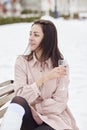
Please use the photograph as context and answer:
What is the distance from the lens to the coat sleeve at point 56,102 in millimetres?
3008

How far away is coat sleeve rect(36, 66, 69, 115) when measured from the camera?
3008 millimetres

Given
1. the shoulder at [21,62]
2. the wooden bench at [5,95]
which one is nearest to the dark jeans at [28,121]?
the shoulder at [21,62]

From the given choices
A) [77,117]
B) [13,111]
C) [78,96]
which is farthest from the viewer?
[78,96]

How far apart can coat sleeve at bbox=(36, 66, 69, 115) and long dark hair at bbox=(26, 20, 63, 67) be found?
0.14m

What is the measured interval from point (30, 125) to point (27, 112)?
0.11 meters

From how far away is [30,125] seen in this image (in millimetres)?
3045

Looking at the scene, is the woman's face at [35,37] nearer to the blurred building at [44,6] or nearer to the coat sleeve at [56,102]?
the coat sleeve at [56,102]

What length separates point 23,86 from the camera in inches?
116

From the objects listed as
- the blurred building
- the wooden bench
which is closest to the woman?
the wooden bench

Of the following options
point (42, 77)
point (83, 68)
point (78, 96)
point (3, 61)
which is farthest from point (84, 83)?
point (42, 77)

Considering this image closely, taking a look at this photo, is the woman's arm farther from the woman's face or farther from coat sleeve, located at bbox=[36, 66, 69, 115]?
the woman's face

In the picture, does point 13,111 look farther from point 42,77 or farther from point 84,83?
point 84,83

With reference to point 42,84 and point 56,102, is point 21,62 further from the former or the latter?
point 56,102

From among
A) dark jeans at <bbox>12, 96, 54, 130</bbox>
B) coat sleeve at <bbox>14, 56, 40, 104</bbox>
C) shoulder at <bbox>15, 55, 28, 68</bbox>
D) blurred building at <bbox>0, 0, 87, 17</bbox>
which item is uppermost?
shoulder at <bbox>15, 55, 28, 68</bbox>
